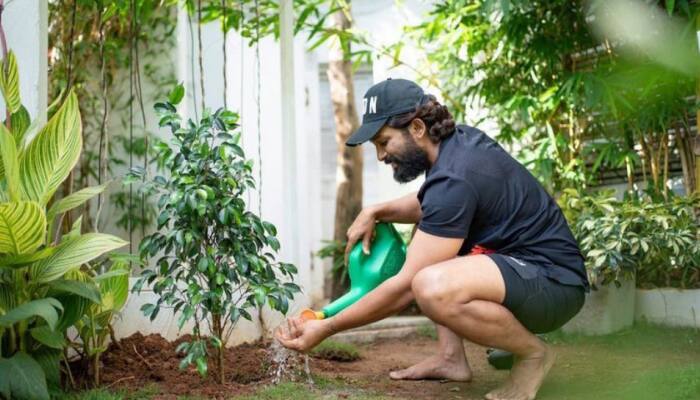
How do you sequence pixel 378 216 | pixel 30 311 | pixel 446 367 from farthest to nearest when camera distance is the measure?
pixel 446 367
pixel 378 216
pixel 30 311

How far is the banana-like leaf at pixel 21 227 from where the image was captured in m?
2.11

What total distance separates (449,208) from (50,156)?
1.19 metres

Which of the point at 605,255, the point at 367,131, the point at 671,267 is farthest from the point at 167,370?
the point at 671,267

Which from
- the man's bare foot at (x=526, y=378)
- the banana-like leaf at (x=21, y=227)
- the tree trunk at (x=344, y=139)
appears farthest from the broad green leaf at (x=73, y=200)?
the tree trunk at (x=344, y=139)

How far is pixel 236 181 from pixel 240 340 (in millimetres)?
1199

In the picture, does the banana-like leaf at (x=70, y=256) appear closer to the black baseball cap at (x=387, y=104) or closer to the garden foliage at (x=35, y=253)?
the garden foliage at (x=35, y=253)

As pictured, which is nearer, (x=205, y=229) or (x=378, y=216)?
(x=205, y=229)

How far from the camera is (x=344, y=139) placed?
5703 mm

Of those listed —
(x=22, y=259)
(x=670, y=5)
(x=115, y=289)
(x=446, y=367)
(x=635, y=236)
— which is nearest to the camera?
(x=22, y=259)

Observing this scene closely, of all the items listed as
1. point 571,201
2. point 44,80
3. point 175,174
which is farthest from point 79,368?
point 571,201

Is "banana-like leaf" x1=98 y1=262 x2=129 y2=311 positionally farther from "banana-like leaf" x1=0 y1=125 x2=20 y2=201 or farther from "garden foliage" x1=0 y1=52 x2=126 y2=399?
"banana-like leaf" x1=0 y1=125 x2=20 y2=201

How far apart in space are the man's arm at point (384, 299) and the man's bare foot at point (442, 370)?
23.4 inches

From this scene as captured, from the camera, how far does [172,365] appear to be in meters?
2.93

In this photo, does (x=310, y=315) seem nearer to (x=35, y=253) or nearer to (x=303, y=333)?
(x=303, y=333)
